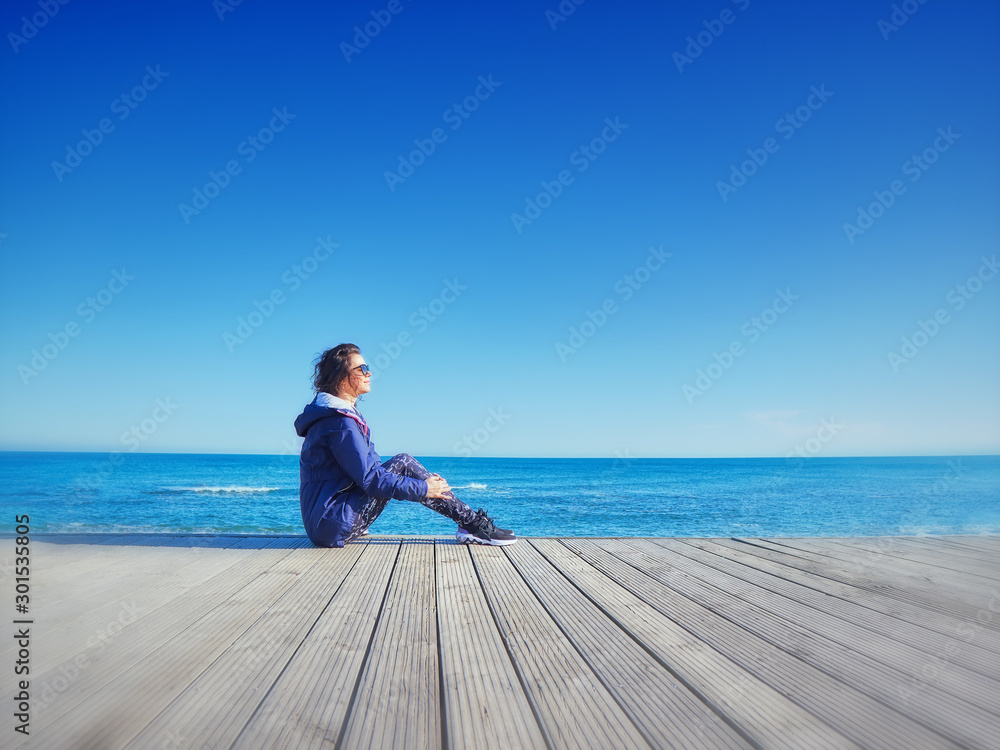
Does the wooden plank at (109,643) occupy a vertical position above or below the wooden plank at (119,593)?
below

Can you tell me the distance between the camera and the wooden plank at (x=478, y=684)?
1.28 meters

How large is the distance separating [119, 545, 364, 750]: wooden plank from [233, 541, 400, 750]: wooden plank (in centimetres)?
4

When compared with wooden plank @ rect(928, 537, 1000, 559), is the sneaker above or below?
above

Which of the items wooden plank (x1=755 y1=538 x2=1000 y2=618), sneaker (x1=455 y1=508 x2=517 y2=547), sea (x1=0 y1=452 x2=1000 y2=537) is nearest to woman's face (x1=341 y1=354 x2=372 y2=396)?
sneaker (x1=455 y1=508 x2=517 y2=547)

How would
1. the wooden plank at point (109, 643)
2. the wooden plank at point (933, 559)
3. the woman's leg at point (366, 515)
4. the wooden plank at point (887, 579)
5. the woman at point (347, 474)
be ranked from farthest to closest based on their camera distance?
the woman's leg at point (366, 515)
the woman at point (347, 474)
the wooden plank at point (933, 559)
the wooden plank at point (887, 579)
the wooden plank at point (109, 643)

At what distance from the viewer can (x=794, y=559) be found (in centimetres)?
359

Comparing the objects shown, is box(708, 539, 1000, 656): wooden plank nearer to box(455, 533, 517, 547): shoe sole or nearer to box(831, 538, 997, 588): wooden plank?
box(831, 538, 997, 588): wooden plank

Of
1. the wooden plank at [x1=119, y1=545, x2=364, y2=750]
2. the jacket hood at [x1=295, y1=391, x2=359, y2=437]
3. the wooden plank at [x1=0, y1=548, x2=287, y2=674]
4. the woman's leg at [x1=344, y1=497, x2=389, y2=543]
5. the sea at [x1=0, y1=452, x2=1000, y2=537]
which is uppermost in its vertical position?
the jacket hood at [x1=295, y1=391, x2=359, y2=437]

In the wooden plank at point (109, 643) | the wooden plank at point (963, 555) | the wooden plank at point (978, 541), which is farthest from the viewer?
the wooden plank at point (978, 541)

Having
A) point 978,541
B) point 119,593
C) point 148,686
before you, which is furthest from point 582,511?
point 148,686

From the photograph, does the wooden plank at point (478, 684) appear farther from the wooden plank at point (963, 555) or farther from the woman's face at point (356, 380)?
the wooden plank at point (963, 555)

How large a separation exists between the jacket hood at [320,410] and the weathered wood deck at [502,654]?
832 millimetres

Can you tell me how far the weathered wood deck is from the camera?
1312mm

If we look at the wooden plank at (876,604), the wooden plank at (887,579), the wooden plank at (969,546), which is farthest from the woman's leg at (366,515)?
the wooden plank at (969,546)
